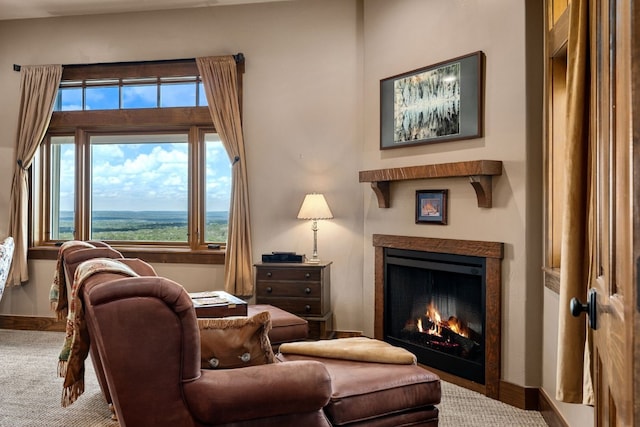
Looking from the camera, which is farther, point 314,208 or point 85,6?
point 85,6

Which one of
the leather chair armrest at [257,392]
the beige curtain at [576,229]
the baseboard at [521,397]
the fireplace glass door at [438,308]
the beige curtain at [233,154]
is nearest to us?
the beige curtain at [576,229]

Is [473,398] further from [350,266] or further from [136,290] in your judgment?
[136,290]

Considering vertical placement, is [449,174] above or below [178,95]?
below

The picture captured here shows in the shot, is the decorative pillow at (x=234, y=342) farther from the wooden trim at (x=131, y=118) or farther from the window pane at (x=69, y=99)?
the window pane at (x=69, y=99)

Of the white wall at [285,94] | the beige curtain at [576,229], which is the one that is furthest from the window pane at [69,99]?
the beige curtain at [576,229]

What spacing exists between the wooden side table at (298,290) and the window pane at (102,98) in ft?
7.59

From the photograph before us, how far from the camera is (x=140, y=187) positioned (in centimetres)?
547

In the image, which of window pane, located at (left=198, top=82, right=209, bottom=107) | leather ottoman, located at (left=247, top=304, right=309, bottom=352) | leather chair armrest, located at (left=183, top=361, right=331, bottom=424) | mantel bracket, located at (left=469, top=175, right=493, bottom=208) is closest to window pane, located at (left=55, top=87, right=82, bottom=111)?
window pane, located at (left=198, top=82, right=209, bottom=107)

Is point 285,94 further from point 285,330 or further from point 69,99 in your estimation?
point 285,330

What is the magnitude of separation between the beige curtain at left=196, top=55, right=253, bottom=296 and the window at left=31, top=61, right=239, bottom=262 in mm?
189

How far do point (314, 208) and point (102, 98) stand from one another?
252 centimetres

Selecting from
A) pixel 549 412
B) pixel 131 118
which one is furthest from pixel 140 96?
pixel 549 412

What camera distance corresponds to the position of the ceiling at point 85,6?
16.6 feet

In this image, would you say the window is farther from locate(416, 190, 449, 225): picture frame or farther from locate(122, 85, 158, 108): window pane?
locate(416, 190, 449, 225): picture frame
